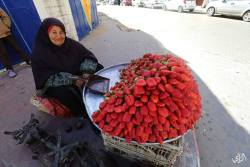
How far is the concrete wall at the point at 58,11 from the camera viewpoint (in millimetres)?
4453

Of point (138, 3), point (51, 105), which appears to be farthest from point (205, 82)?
point (138, 3)

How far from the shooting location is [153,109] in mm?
1134

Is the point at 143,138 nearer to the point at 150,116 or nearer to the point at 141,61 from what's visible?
the point at 150,116

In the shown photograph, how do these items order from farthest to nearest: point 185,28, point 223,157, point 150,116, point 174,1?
point 174,1, point 185,28, point 223,157, point 150,116

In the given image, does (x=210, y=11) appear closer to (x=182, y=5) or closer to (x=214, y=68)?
(x=182, y=5)

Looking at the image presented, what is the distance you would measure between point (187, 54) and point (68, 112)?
3.63 m

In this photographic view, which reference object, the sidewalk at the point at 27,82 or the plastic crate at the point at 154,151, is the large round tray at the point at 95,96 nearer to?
the plastic crate at the point at 154,151

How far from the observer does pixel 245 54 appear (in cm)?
453

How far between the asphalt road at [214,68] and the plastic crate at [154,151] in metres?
0.79

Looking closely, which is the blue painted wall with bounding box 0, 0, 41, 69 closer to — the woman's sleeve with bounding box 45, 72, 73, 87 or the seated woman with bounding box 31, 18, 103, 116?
the seated woman with bounding box 31, 18, 103, 116

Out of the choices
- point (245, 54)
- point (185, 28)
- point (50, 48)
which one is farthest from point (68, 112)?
point (185, 28)

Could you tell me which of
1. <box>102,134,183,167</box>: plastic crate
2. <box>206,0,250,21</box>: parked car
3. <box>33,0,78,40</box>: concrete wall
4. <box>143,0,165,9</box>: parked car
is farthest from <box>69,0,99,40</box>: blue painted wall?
<box>143,0,165,9</box>: parked car

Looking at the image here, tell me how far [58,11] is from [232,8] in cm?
838

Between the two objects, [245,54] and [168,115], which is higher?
[168,115]
